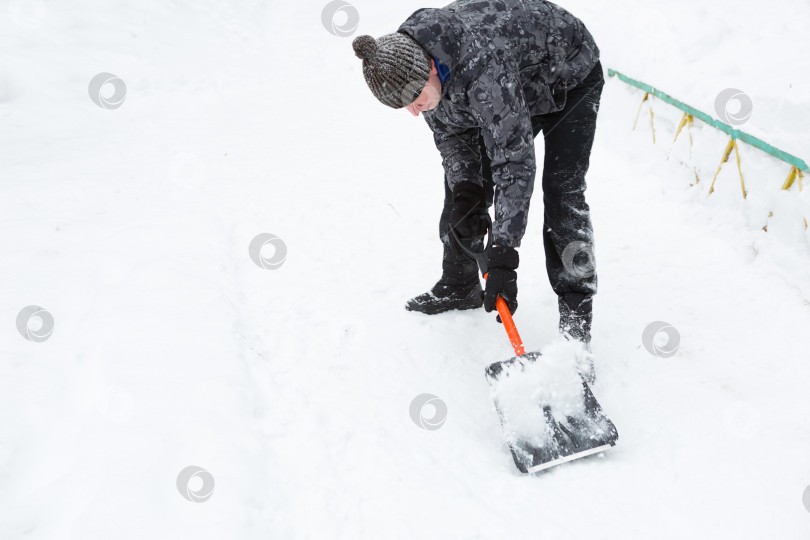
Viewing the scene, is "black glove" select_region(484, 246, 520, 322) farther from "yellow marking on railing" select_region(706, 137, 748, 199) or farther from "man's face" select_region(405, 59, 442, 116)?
"yellow marking on railing" select_region(706, 137, 748, 199)

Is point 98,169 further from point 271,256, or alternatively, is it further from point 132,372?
point 132,372

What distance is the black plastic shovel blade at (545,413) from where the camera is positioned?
1.98 metres

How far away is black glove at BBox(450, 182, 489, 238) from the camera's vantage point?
8.13 ft

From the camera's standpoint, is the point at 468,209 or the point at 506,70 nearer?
the point at 506,70

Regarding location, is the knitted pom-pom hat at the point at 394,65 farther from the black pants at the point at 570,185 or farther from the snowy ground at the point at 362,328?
the snowy ground at the point at 362,328
